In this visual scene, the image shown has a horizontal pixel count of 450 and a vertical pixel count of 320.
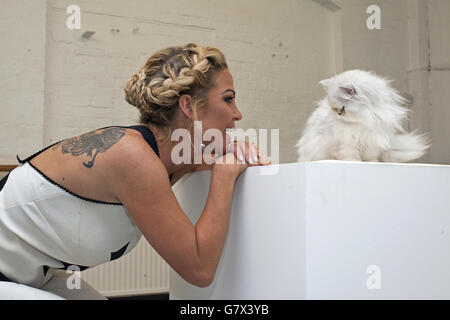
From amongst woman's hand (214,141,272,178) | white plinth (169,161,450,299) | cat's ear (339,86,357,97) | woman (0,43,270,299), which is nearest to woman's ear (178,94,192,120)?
woman (0,43,270,299)

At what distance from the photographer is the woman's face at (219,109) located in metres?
1.22

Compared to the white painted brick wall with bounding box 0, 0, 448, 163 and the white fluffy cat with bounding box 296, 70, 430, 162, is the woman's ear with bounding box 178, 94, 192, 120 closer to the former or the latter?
the white fluffy cat with bounding box 296, 70, 430, 162

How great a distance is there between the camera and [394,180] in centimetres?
93

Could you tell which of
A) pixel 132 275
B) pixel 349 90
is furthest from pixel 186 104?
pixel 132 275

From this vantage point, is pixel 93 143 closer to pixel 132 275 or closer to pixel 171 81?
pixel 171 81

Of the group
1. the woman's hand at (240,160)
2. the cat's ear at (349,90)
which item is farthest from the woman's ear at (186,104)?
the cat's ear at (349,90)

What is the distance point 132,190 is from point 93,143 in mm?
180

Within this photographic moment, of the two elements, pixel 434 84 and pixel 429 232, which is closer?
pixel 429 232

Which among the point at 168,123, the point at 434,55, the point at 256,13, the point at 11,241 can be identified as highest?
the point at 256,13

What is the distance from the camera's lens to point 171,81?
3.85ft

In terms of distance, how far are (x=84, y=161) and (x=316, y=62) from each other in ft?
12.1
